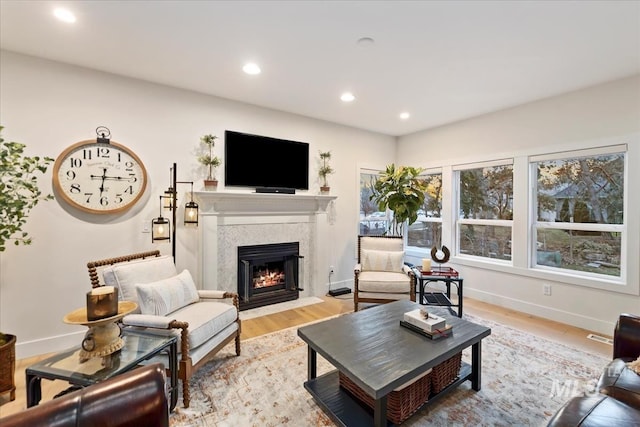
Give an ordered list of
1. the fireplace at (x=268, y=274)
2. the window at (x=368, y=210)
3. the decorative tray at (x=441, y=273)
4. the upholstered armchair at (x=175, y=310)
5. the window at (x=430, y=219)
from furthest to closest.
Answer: the window at (x=368, y=210) → the window at (x=430, y=219) → the fireplace at (x=268, y=274) → the decorative tray at (x=441, y=273) → the upholstered armchair at (x=175, y=310)

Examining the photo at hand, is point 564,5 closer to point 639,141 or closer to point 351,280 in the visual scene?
point 639,141

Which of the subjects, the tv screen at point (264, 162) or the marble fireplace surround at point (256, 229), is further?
the tv screen at point (264, 162)

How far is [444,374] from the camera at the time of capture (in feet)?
6.42

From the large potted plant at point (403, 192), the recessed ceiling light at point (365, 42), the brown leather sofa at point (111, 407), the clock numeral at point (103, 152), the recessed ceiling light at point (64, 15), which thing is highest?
the recessed ceiling light at point (64, 15)

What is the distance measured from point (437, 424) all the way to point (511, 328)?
1.97 meters

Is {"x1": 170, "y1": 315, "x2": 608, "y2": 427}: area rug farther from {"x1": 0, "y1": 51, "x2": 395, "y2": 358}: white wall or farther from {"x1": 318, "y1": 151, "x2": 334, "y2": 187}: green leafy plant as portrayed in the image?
{"x1": 318, "y1": 151, "x2": 334, "y2": 187}: green leafy plant

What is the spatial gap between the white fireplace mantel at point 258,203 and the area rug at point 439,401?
5.23ft

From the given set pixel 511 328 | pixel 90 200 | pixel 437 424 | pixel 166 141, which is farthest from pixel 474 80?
pixel 90 200

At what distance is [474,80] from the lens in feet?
9.87

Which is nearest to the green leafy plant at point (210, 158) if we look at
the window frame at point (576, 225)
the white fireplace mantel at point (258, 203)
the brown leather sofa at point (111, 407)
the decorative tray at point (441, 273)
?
the white fireplace mantel at point (258, 203)

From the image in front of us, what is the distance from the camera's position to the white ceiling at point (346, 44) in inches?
77.3

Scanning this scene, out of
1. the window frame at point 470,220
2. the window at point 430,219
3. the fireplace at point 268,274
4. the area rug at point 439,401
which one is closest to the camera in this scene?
the area rug at point 439,401

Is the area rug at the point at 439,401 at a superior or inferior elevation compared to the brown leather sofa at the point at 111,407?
inferior

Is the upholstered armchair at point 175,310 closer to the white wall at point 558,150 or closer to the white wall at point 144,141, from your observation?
the white wall at point 144,141
